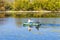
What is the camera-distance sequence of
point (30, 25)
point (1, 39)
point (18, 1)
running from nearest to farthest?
point (1, 39)
point (30, 25)
point (18, 1)

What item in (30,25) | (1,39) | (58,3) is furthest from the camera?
(58,3)

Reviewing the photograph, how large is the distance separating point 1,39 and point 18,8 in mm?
50247

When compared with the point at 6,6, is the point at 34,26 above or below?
above

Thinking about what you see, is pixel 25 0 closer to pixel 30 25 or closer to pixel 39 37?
pixel 30 25

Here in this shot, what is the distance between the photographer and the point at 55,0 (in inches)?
2815

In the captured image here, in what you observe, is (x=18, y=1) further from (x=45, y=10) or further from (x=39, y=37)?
(x=39, y=37)

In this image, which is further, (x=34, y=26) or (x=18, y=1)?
(x=18, y=1)

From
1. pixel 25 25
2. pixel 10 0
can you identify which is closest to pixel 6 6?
pixel 10 0

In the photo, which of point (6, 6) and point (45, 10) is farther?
point (6, 6)

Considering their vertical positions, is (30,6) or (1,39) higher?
(1,39)

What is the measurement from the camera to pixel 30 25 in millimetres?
28891

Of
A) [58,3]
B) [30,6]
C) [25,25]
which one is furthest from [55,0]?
[25,25]

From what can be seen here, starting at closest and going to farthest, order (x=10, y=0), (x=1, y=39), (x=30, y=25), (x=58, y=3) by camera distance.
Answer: (x=1, y=39), (x=30, y=25), (x=58, y=3), (x=10, y=0)

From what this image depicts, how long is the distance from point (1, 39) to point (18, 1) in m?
53.6
